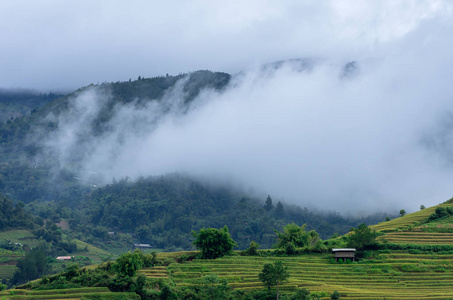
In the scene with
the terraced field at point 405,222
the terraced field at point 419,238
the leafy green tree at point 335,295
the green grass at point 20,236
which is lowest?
the leafy green tree at point 335,295

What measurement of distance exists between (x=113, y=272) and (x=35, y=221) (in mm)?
96588

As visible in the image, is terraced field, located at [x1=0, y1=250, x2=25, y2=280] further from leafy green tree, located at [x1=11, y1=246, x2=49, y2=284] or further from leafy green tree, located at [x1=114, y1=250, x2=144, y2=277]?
leafy green tree, located at [x1=114, y1=250, x2=144, y2=277]

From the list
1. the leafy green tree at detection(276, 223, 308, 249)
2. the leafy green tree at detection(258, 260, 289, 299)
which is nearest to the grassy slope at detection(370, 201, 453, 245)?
the leafy green tree at detection(276, 223, 308, 249)

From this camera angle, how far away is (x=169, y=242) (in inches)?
6718

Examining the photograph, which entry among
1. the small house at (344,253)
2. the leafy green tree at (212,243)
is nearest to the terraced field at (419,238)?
the small house at (344,253)

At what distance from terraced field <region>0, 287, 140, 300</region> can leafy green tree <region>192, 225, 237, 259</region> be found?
48.5 ft

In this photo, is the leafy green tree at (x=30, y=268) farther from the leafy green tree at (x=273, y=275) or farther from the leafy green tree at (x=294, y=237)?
the leafy green tree at (x=273, y=275)

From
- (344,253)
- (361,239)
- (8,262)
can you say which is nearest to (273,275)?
(344,253)

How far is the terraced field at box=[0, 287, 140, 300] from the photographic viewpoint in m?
60.6

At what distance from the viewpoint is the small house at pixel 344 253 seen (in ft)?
250

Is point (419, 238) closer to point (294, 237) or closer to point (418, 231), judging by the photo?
point (418, 231)

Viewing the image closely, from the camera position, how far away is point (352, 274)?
2849 inches

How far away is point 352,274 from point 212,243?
16.0 meters

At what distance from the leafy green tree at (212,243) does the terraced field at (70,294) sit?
14.8 meters
